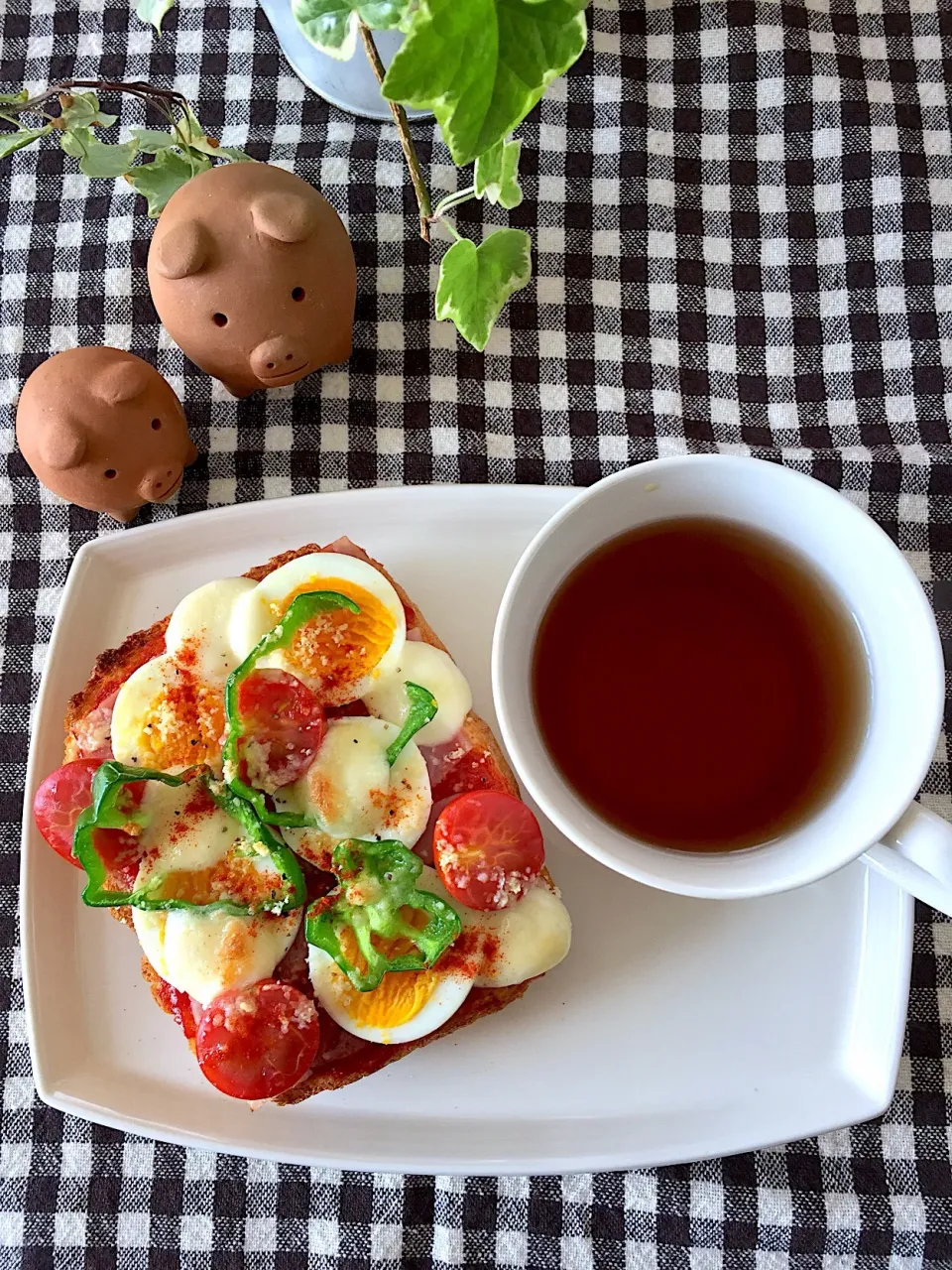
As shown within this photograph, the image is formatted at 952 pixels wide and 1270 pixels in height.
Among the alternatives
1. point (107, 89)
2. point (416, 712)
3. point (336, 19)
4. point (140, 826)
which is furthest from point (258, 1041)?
point (107, 89)

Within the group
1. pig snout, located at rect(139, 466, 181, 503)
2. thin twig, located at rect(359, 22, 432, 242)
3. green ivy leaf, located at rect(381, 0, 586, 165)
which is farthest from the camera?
pig snout, located at rect(139, 466, 181, 503)

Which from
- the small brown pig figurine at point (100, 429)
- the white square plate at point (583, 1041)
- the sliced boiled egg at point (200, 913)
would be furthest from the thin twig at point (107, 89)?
the sliced boiled egg at point (200, 913)

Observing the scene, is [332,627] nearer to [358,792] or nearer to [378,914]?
[358,792]

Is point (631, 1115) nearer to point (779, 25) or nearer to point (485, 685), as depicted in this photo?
point (485, 685)

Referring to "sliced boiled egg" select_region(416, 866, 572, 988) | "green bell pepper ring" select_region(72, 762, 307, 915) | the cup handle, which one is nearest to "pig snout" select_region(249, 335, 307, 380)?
"green bell pepper ring" select_region(72, 762, 307, 915)

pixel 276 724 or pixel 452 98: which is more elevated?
pixel 452 98

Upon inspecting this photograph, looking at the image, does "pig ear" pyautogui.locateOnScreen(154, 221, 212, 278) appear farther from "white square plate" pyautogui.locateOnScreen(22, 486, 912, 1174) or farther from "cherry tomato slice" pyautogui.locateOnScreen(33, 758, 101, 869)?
"cherry tomato slice" pyautogui.locateOnScreen(33, 758, 101, 869)
